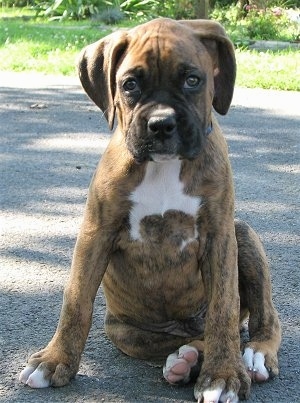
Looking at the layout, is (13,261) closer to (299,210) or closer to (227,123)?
(299,210)

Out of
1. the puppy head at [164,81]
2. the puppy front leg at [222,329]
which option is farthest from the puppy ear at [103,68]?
the puppy front leg at [222,329]

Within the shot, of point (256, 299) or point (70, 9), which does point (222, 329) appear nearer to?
point (256, 299)

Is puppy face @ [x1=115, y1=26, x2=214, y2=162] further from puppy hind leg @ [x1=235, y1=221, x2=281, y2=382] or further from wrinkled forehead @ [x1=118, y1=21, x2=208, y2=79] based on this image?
puppy hind leg @ [x1=235, y1=221, x2=281, y2=382]

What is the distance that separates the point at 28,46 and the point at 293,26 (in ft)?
21.0

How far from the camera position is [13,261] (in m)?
5.21

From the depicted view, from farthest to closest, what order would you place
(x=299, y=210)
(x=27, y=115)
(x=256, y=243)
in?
(x=27, y=115), (x=299, y=210), (x=256, y=243)

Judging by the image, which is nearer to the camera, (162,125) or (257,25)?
(162,125)

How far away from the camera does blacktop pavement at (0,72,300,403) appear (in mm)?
3705

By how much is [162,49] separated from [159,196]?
0.64 meters

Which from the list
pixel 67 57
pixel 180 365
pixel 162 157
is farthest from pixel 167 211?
pixel 67 57

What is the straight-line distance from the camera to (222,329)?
3559 millimetres

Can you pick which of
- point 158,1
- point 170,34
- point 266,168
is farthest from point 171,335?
point 158,1

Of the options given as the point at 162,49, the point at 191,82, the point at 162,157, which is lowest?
the point at 162,157

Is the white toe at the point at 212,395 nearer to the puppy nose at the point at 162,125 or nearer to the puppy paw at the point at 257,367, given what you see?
the puppy paw at the point at 257,367
